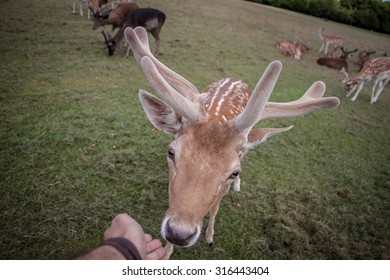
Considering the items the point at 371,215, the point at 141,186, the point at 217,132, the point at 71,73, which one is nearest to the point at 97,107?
the point at 71,73

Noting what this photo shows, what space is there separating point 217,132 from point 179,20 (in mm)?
14465

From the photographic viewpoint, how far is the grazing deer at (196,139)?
1.82m

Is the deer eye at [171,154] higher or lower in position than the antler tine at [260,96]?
lower

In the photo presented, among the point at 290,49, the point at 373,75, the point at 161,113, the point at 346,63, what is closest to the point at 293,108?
the point at 161,113

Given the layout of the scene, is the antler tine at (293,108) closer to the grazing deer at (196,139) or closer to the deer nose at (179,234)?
the grazing deer at (196,139)

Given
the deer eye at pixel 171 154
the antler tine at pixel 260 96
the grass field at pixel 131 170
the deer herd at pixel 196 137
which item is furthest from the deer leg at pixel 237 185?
the deer eye at pixel 171 154

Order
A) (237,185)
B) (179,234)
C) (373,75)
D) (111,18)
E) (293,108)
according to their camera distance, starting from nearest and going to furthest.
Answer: (179,234) < (293,108) < (237,185) < (373,75) < (111,18)

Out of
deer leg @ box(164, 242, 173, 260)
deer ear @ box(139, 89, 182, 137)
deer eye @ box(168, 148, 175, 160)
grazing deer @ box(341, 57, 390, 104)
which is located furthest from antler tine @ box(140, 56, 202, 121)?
grazing deer @ box(341, 57, 390, 104)

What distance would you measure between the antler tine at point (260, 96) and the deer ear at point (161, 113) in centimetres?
54

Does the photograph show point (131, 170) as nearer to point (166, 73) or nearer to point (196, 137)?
point (166, 73)

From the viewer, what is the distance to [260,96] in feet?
6.33

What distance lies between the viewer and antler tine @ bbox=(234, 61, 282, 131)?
1.83m

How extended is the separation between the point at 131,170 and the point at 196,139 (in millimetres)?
2102

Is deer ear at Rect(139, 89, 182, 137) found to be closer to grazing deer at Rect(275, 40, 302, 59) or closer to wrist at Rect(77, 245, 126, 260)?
wrist at Rect(77, 245, 126, 260)
